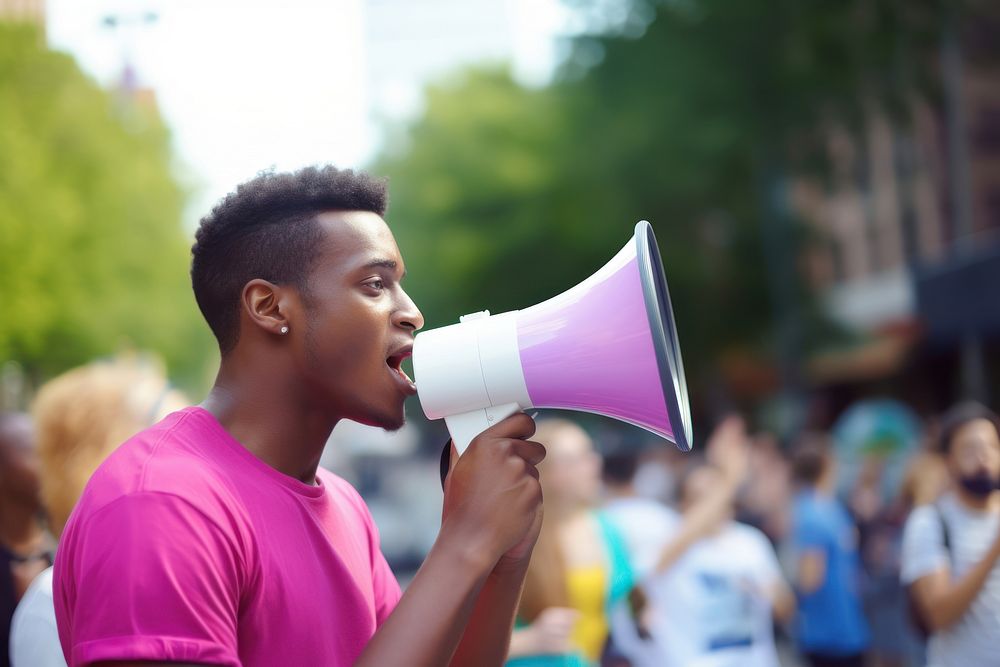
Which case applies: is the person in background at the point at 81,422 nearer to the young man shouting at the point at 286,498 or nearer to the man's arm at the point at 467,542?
the young man shouting at the point at 286,498

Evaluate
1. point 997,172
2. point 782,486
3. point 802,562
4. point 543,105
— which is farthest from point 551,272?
point 802,562

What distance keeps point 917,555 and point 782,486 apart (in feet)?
20.6

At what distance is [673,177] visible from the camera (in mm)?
20906

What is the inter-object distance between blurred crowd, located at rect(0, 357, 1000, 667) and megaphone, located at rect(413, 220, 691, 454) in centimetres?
126

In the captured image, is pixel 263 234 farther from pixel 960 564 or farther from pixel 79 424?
pixel 960 564

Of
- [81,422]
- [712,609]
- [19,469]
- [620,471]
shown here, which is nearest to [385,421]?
[81,422]

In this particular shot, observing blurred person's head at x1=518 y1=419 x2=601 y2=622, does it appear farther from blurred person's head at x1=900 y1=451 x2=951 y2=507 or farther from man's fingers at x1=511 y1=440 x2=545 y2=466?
blurred person's head at x1=900 y1=451 x2=951 y2=507

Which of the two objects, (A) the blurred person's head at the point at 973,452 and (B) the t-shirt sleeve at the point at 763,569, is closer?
(A) the blurred person's head at the point at 973,452

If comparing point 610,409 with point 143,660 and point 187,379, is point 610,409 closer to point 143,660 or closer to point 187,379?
point 143,660

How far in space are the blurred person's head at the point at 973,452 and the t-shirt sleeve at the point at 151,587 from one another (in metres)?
4.04

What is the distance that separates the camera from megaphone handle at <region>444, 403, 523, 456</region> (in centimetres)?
187

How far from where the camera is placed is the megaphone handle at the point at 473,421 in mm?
1865

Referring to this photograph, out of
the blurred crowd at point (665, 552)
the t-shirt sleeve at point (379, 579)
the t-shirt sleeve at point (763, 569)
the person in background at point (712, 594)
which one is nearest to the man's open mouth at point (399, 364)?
the t-shirt sleeve at point (379, 579)

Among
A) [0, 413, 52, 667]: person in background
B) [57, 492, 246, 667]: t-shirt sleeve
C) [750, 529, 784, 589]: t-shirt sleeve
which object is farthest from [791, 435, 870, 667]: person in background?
[57, 492, 246, 667]: t-shirt sleeve
